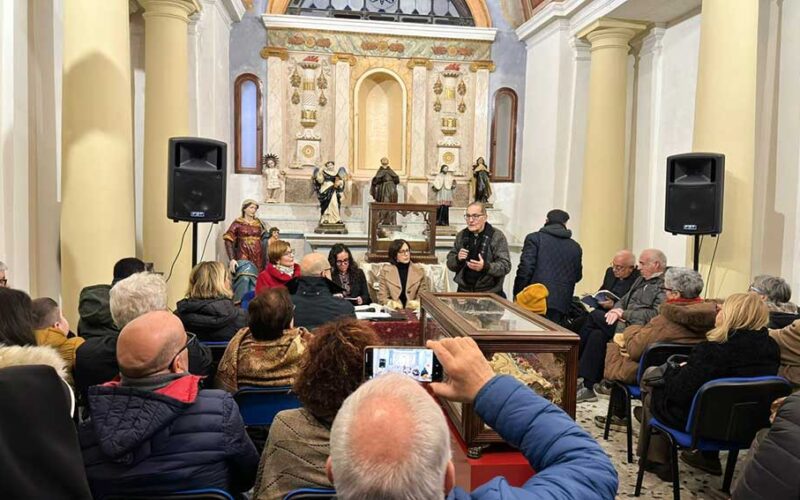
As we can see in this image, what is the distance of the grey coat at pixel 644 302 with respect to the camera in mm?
4875

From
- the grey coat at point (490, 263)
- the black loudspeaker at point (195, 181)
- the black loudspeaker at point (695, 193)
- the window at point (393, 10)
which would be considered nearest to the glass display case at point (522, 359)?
the grey coat at point (490, 263)

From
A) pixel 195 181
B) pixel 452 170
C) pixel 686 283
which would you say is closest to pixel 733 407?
pixel 686 283

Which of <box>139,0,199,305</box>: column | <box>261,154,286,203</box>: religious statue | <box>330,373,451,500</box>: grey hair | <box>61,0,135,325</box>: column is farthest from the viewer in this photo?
<box>261,154,286,203</box>: religious statue

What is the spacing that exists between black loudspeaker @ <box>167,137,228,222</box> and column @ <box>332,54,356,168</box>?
575cm

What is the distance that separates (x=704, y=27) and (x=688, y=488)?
13.5 ft

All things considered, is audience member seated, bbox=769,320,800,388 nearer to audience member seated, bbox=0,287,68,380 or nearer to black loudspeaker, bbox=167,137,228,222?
audience member seated, bbox=0,287,68,380

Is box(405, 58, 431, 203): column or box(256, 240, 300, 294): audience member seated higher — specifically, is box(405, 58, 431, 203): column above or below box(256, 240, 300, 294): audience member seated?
above

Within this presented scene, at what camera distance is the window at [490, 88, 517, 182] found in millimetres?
11891

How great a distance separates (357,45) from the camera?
11.5 meters

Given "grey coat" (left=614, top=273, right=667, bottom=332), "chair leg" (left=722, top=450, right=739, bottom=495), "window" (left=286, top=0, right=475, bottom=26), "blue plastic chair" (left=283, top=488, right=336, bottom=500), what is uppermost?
"window" (left=286, top=0, right=475, bottom=26)

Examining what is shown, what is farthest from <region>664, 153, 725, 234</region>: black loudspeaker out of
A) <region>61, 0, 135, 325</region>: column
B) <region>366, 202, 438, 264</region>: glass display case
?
<region>61, 0, 135, 325</region>: column

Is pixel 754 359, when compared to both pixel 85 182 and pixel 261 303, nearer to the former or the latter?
pixel 261 303

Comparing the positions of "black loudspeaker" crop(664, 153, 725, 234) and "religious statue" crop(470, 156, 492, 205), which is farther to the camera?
"religious statue" crop(470, 156, 492, 205)

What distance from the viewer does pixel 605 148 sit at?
9.01 metres
